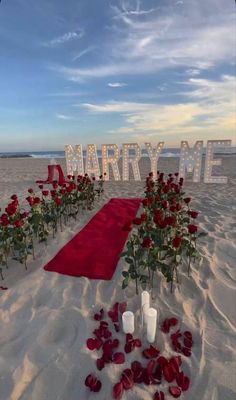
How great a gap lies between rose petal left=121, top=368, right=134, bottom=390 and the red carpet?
4.81 feet

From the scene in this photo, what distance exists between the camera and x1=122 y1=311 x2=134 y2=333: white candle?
2.48 metres

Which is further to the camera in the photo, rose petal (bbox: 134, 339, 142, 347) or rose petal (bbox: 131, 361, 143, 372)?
rose petal (bbox: 134, 339, 142, 347)

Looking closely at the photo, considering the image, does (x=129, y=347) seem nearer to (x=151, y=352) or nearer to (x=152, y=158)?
(x=151, y=352)

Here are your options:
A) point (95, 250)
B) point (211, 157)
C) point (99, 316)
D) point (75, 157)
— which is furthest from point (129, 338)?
point (75, 157)

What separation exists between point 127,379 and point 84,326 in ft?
2.46

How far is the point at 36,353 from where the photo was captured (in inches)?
96.0

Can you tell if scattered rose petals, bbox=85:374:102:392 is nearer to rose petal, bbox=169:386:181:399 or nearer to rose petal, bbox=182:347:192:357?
rose petal, bbox=169:386:181:399

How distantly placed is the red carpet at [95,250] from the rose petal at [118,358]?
1.29 m

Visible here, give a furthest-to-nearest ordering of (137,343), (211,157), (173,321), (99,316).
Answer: (211,157)
(99,316)
(173,321)
(137,343)

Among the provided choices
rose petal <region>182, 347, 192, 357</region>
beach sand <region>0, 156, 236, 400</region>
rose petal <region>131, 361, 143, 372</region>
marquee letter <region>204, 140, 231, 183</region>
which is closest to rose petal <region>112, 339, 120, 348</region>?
beach sand <region>0, 156, 236, 400</region>

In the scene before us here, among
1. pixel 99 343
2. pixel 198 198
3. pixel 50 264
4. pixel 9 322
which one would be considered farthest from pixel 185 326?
pixel 198 198

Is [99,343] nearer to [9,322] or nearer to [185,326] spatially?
[185,326]

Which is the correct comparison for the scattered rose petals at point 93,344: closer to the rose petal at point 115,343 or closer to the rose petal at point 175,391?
the rose petal at point 115,343

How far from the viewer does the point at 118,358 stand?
7.48 ft
